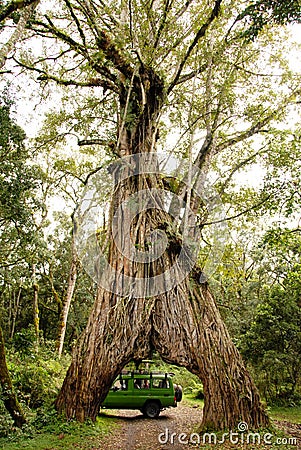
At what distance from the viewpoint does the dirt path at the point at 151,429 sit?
7.49 meters

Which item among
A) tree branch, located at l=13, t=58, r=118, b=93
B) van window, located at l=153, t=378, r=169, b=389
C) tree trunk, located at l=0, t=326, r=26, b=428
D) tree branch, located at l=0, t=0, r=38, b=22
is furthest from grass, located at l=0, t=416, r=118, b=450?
tree branch, located at l=13, t=58, r=118, b=93

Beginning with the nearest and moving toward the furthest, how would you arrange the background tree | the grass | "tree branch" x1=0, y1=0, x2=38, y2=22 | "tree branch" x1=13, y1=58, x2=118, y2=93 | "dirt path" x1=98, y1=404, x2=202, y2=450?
"tree branch" x1=0, y1=0, x2=38, y2=22, the grass, "dirt path" x1=98, y1=404, x2=202, y2=450, the background tree, "tree branch" x1=13, y1=58, x2=118, y2=93

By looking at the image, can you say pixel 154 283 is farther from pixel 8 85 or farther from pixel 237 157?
pixel 237 157

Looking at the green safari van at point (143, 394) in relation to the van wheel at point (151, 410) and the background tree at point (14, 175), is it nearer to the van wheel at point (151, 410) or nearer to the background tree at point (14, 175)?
the van wheel at point (151, 410)

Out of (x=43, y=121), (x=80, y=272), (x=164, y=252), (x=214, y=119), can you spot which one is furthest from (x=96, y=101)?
(x=80, y=272)

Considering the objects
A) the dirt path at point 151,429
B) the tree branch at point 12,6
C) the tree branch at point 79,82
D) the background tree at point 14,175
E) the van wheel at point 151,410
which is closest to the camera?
the tree branch at point 12,6

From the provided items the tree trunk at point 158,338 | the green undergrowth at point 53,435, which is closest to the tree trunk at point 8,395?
the green undergrowth at point 53,435

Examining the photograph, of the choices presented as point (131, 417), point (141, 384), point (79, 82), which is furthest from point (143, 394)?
point (79, 82)

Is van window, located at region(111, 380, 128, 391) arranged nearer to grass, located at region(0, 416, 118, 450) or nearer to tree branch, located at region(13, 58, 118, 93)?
grass, located at region(0, 416, 118, 450)

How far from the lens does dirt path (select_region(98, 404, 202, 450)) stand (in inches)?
295

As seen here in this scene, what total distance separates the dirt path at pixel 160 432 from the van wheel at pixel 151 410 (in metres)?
0.16

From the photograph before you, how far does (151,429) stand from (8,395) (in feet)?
12.7

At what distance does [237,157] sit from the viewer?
1247 cm

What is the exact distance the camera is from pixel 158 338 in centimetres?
793
